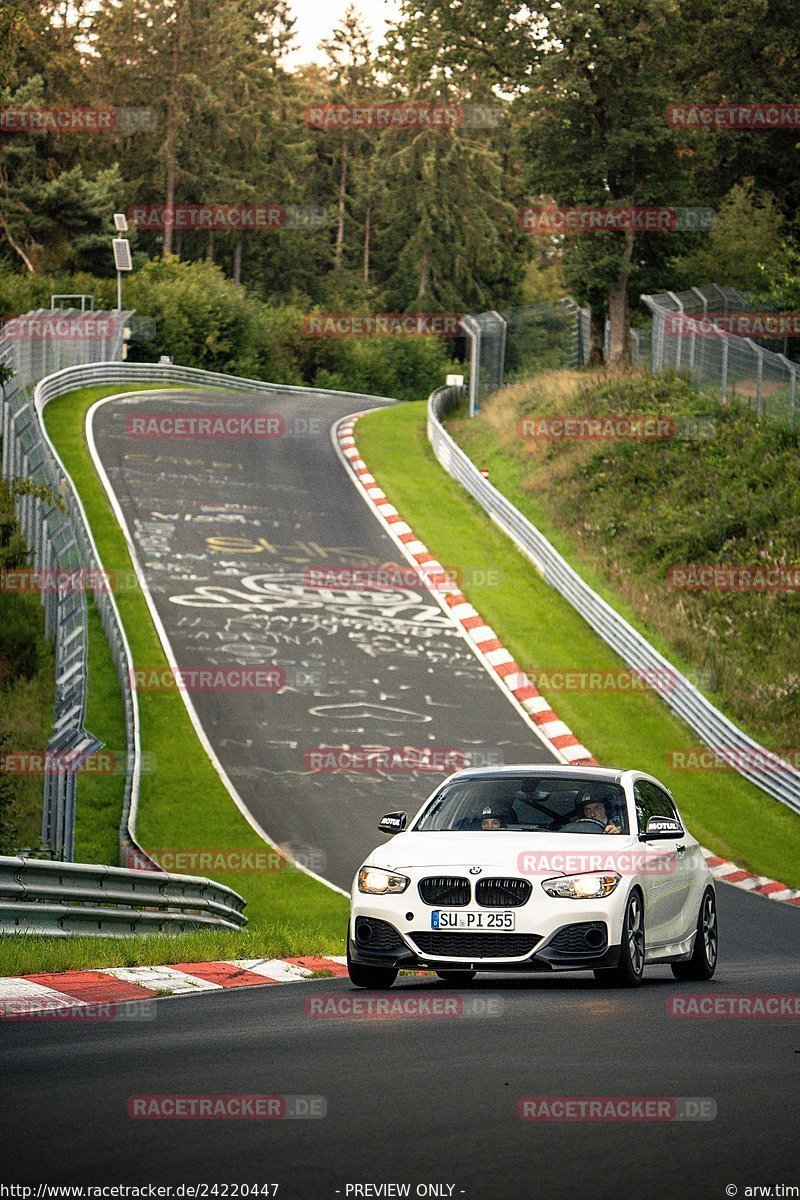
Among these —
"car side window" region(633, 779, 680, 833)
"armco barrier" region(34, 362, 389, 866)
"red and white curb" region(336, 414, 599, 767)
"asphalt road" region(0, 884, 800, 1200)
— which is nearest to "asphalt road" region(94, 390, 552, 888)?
"red and white curb" region(336, 414, 599, 767)

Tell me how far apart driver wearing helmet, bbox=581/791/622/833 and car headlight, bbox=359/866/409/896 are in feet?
5.07

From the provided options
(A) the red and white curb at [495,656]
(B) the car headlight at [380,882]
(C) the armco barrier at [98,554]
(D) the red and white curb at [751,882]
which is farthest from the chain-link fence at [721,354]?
(B) the car headlight at [380,882]

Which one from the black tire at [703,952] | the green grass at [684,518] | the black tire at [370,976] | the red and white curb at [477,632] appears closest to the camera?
the black tire at [370,976]

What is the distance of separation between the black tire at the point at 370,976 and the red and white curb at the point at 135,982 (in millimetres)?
655

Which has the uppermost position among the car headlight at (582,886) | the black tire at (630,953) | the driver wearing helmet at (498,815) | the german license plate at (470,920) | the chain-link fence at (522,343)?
the chain-link fence at (522,343)

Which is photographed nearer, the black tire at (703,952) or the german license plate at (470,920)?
the german license plate at (470,920)

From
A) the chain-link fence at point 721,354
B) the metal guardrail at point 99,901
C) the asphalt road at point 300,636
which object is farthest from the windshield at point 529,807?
the chain-link fence at point 721,354

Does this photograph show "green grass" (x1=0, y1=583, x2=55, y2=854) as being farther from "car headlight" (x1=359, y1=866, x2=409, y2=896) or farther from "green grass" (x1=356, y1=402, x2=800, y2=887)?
"car headlight" (x1=359, y1=866, x2=409, y2=896)

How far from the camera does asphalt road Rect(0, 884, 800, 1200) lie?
209 inches

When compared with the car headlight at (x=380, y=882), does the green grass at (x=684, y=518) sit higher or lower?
lower

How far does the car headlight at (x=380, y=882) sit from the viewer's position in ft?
35.0

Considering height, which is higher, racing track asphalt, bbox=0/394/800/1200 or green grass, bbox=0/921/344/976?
racing track asphalt, bbox=0/394/800/1200

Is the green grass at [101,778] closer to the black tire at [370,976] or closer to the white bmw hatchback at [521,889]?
the white bmw hatchback at [521,889]

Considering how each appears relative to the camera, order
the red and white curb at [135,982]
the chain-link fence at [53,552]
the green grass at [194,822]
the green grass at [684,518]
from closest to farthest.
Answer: the red and white curb at [135,982] < the green grass at [194,822] < the chain-link fence at [53,552] < the green grass at [684,518]
